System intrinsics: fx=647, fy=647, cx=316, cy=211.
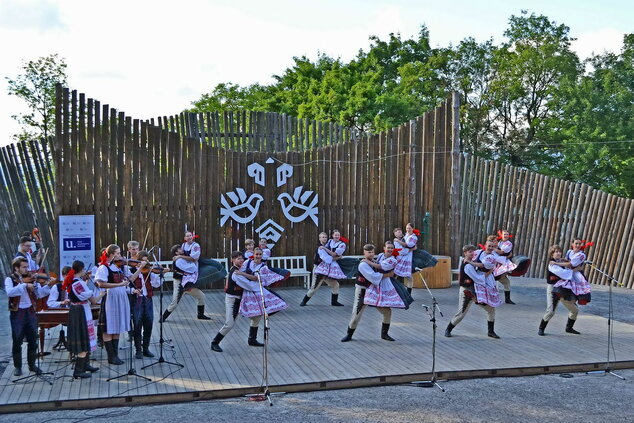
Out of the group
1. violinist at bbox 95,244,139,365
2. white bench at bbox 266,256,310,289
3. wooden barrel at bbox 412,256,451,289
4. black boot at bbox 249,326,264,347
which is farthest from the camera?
wooden barrel at bbox 412,256,451,289

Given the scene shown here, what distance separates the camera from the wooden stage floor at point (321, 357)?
26.3 ft

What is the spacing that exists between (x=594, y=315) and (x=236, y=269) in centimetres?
775

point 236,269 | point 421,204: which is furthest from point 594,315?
point 236,269

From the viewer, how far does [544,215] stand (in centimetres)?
1739

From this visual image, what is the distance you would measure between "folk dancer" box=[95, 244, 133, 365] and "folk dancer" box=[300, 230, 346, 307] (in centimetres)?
547

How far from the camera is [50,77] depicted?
19.0 m

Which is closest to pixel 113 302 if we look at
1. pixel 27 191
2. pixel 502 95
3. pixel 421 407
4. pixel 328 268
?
pixel 421 407

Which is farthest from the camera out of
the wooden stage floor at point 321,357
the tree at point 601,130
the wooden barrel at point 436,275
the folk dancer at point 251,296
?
the tree at point 601,130

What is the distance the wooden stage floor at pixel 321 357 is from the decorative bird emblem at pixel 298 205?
332cm

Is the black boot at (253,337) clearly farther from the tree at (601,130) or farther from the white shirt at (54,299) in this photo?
the tree at (601,130)

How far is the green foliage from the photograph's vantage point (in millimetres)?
26750

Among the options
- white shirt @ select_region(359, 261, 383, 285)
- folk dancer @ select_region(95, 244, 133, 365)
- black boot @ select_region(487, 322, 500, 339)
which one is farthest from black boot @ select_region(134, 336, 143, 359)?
black boot @ select_region(487, 322, 500, 339)

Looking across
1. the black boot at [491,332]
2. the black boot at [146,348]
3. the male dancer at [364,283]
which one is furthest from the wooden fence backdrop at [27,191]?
the black boot at [491,332]

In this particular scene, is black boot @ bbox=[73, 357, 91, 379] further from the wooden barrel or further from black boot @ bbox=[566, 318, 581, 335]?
the wooden barrel
